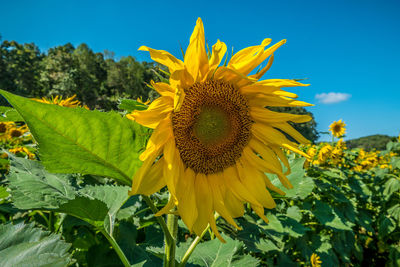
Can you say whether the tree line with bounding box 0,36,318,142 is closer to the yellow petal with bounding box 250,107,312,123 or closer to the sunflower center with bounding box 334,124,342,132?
the sunflower center with bounding box 334,124,342,132

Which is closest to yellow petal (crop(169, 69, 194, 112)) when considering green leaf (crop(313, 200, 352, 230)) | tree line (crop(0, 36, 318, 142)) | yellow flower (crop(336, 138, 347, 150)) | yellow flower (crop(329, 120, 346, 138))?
green leaf (crop(313, 200, 352, 230))

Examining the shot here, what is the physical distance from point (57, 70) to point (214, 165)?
42.9 meters

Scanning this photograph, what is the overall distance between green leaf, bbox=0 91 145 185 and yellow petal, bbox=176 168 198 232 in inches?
7.6

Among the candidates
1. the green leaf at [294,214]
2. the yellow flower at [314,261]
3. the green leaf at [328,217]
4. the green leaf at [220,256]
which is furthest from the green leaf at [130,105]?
the yellow flower at [314,261]

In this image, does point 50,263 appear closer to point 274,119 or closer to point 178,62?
point 178,62

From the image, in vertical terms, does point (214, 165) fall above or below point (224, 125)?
below

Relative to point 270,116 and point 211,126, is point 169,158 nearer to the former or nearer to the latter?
point 211,126

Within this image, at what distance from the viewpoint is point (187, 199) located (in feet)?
3.06

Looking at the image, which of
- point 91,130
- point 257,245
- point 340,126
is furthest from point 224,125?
point 340,126

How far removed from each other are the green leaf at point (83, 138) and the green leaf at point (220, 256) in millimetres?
660

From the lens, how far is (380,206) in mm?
5840

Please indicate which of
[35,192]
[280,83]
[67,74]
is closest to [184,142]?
[280,83]

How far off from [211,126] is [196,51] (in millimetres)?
335

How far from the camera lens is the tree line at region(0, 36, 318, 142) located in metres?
34.5
